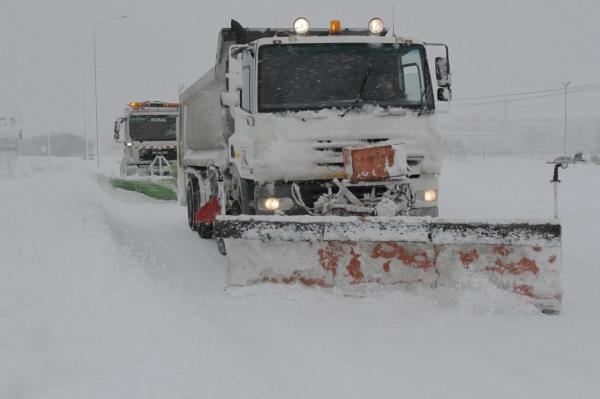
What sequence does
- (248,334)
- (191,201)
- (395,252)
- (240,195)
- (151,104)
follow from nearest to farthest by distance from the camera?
(248,334) < (395,252) < (240,195) < (191,201) < (151,104)

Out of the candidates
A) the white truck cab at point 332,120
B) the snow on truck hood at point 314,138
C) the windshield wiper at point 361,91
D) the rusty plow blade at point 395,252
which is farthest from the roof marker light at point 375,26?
the rusty plow blade at point 395,252

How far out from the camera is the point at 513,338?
4.91 meters

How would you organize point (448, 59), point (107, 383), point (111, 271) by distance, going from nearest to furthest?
point (107, 383) → point (111, 271) → point (448, 59)

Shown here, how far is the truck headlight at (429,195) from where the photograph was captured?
7.33m

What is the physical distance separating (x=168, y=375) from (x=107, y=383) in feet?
1.10

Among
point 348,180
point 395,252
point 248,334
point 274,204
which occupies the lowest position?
point 248,334

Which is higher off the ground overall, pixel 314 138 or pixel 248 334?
pixel 314 138

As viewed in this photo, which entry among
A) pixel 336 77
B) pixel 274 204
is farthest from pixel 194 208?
pixel 336 77

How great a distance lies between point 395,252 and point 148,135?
54.9 ft

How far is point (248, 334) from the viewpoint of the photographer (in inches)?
197

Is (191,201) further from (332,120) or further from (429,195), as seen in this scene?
(429,195)

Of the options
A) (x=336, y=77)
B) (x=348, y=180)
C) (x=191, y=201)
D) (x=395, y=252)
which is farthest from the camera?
Result: (x=191, y=201)

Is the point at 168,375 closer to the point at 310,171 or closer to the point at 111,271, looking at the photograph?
the point at 111,271

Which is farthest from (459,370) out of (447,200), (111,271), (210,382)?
(447,200)
